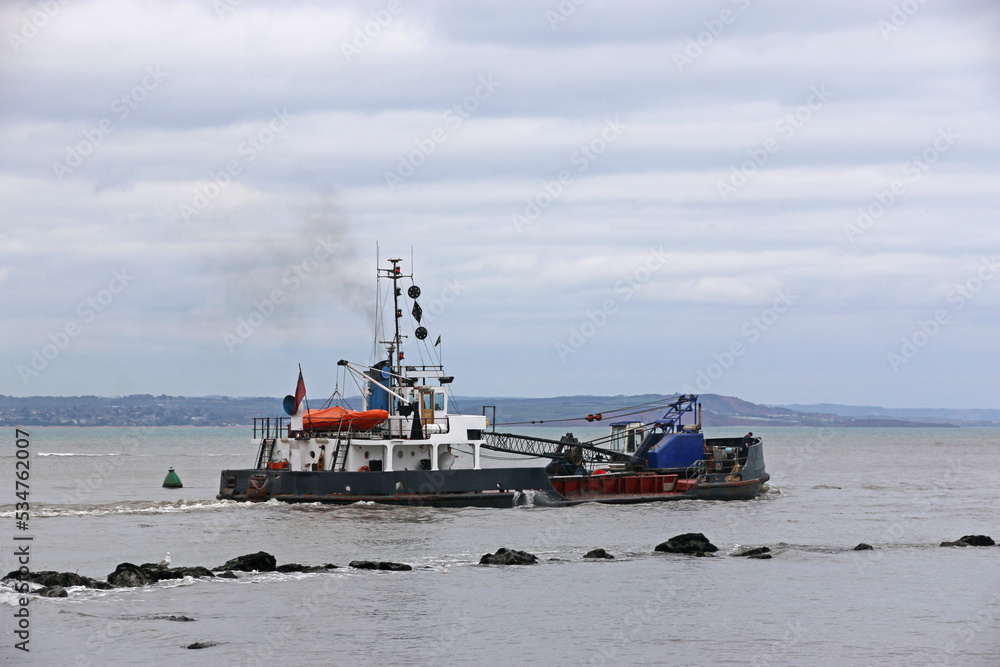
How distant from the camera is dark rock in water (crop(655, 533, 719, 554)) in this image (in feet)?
105

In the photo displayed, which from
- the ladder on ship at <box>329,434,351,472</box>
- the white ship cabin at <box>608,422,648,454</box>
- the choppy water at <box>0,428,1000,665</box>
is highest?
Result: the white ship cabin at <box>608,422,648,454</box>

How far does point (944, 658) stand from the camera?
19.9 metres

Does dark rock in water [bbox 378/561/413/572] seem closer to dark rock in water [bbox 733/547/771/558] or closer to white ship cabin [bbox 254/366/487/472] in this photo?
dark rock in water [bbox 733/547/771/558]

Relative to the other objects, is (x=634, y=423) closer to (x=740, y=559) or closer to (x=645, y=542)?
(x=645, y=542)

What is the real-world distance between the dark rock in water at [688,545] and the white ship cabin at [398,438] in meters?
12.2

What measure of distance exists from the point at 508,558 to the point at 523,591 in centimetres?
392

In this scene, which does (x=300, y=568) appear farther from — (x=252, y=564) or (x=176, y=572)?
(x=176, y=572)

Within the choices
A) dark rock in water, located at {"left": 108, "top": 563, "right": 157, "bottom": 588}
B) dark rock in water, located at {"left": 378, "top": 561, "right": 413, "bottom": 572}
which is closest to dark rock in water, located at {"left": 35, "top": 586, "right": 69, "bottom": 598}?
dark rock in water, located at {"left": 108, "top": 563, "right": 157, "bottom": 588}

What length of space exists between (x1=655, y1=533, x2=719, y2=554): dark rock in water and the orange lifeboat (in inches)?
533

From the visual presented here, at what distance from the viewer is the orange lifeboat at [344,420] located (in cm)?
4250

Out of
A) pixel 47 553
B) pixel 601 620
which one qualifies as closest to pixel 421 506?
pixel 47 553

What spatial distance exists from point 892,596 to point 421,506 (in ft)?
64.3

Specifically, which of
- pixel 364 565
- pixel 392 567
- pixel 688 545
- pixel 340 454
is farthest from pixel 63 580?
pixel 340 454

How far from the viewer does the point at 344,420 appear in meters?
42.6
